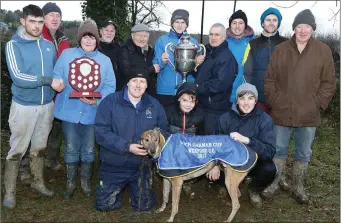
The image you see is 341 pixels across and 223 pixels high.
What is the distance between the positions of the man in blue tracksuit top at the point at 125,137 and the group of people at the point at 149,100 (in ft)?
0.04

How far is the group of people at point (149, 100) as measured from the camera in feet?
15.2

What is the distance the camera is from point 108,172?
4.79m

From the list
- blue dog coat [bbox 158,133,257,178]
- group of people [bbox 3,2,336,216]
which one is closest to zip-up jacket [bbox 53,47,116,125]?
group of people [bbox 3,2,336,216]

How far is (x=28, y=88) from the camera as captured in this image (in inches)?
183

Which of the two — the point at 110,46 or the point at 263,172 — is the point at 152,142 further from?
the point at 110,46

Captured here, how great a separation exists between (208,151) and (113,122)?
122 cm

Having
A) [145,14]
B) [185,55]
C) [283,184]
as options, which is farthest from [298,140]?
[145,14]

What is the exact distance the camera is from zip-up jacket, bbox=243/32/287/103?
543 cm

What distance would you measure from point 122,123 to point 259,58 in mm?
2269

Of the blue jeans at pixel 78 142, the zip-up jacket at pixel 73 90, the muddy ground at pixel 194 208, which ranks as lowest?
the muddy ground at pixel 194 208

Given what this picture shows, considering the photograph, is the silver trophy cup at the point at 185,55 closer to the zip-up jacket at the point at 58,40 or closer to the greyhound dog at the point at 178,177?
the greyhound dog at the point at 178,177

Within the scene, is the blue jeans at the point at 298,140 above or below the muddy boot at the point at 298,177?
above

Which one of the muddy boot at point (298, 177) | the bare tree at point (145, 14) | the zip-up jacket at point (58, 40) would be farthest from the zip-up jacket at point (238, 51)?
the bare tree at point (145, 14)

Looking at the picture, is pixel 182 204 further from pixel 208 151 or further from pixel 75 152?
pixel 75 152
